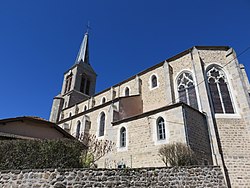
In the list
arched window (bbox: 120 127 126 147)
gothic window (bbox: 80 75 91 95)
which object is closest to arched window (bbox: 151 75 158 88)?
arched window (bbox: 120 127 126 147)

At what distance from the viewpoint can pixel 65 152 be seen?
6984 millimetres

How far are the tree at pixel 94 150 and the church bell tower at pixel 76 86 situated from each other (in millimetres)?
12663

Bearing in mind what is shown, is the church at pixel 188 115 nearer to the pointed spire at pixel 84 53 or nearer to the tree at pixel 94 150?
the tree at pixel 94 150

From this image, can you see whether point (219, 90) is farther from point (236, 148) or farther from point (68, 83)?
point (68, 83)

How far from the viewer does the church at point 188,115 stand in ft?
36.2

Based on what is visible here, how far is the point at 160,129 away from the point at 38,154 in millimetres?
7541

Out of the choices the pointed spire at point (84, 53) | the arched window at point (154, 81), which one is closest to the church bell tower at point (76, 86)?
the pointed spire at point (84, 53)

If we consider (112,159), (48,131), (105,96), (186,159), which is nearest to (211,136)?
(186,159)

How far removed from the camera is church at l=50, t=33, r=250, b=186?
36.2 feet

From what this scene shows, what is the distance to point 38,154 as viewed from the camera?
683 cm

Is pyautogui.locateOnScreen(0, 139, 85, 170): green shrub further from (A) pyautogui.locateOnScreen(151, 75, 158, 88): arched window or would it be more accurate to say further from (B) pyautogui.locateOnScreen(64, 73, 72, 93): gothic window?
(B) pyautogui.locateOnScreen(64, 73, 72, 93): gothic window

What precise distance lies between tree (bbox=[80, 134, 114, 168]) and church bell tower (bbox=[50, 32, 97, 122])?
41.5ft

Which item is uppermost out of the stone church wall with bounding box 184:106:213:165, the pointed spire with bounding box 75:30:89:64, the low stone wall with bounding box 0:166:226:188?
the pointed spire with bounding box 75:30:89:64

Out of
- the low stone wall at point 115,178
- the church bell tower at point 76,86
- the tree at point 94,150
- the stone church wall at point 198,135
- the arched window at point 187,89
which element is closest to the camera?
the low stone wall at point 115,178
